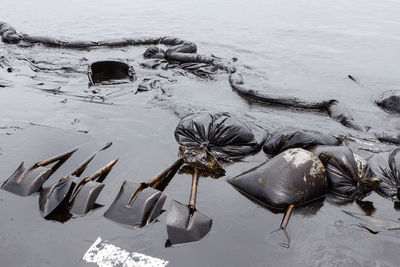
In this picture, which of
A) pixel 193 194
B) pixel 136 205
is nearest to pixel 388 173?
pixel 193 194

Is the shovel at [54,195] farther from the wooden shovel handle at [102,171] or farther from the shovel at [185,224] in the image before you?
the shovel at [185,224]

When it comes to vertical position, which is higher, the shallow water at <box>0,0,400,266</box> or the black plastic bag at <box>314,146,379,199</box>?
the black plastic bag at <box>314,146,379,199</box>

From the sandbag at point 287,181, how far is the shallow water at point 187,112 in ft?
0.39

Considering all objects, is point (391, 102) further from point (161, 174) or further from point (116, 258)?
point (116, 258)

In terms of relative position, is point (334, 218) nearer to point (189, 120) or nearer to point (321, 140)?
point (321, 140)

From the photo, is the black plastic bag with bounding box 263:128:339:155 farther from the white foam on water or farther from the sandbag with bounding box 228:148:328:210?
the white foam on water

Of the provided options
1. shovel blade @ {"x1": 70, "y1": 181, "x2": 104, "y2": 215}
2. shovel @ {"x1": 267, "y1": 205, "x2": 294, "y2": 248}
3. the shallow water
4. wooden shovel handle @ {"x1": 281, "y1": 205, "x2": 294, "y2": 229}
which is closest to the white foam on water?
the shallow water

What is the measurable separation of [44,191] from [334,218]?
2.71m

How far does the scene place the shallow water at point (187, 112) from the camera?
2.46 meters

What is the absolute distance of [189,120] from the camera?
3.87 m


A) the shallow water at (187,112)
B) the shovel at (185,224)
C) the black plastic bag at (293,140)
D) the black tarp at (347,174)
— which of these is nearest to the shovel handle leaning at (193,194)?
the shovel at (185,224)

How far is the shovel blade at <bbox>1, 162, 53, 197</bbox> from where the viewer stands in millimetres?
2904

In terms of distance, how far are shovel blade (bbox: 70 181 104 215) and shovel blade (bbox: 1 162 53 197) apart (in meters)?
0.48

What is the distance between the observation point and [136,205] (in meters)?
2.63
